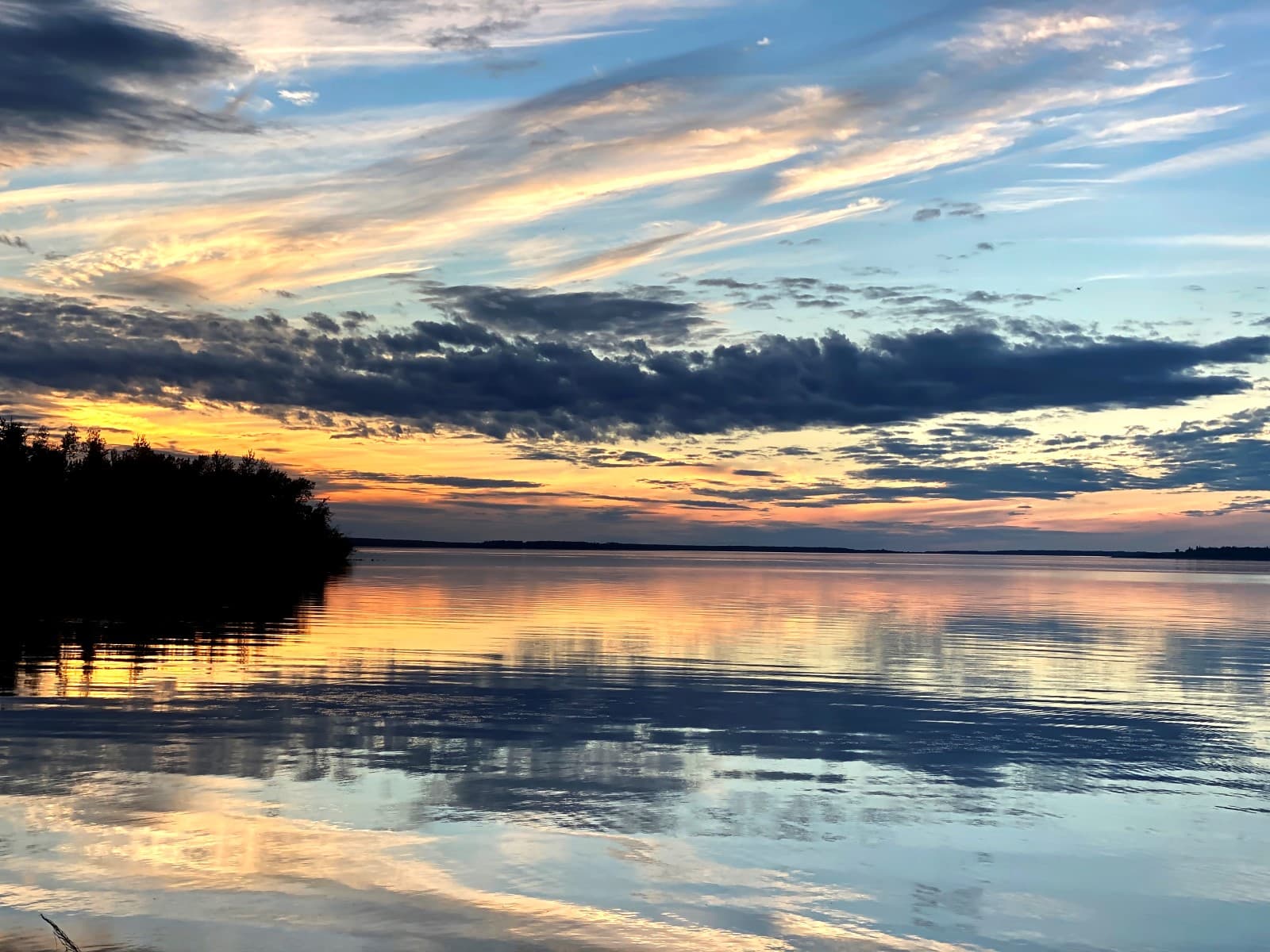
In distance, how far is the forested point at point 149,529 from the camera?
3600 inches

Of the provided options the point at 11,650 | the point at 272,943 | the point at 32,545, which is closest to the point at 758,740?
the point at 272,943

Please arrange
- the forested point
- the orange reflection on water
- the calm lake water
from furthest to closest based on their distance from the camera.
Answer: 1. the forested point
2. the orange reflection on water
3. the calm lake water

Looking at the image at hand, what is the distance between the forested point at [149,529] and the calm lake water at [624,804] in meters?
45.6

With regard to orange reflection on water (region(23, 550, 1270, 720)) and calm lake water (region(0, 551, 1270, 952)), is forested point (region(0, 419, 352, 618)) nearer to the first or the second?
orange reflection on water (region(23, 550, 1270, 720))

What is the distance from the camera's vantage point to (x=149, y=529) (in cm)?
13612

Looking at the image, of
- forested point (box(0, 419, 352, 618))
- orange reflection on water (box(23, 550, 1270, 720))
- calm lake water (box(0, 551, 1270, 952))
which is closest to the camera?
calm lake water (box(0, 551, 1270, 952))

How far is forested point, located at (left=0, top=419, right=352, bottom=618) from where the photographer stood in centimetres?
9144

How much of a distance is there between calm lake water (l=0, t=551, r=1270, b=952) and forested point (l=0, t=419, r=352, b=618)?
150 feet

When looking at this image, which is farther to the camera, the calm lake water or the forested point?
the forested point

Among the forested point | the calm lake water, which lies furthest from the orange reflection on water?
the forested point

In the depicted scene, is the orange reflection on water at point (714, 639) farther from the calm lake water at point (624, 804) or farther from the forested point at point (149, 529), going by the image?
the forested point at point (149, 529)

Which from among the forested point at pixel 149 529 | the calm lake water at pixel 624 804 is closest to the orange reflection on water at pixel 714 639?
the calm lake water at pixel 624 804

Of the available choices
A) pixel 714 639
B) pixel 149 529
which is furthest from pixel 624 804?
pixel 149 529

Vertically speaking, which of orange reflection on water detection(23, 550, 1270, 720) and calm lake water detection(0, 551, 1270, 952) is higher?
calm lake water detection(0, 551, 1270, 952)
